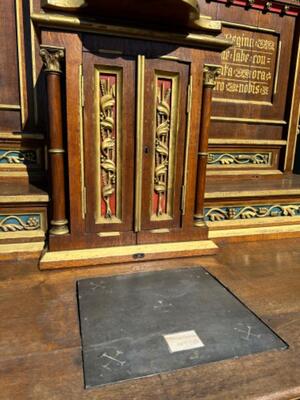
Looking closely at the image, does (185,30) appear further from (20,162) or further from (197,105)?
(20,162)

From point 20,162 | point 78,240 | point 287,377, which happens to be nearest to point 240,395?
point 287,377

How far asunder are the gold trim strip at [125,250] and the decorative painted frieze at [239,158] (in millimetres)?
1022

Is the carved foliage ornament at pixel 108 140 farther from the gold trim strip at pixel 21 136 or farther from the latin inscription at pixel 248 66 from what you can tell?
the latin inscription at pixel 248 66

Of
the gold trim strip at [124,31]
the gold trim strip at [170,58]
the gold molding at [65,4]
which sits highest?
the gold molding at [65,4]

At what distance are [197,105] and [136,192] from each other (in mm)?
643

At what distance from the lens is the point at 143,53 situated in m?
1.67

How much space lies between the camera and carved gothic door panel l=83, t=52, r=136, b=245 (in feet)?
5.43

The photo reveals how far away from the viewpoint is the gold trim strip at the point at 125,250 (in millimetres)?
1730

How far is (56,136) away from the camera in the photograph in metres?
1.67

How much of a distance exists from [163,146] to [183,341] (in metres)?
1.11

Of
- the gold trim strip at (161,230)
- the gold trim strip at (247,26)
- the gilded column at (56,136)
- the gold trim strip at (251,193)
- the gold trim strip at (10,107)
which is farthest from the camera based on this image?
the gold trim strip at (247,26)

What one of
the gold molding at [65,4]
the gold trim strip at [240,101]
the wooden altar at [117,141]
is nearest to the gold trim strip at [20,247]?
the wooden altar at [117,141]

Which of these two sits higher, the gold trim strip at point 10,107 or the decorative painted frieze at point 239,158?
the gold trim strip at point 10,107

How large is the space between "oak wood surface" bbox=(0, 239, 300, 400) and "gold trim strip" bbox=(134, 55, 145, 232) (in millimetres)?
332
